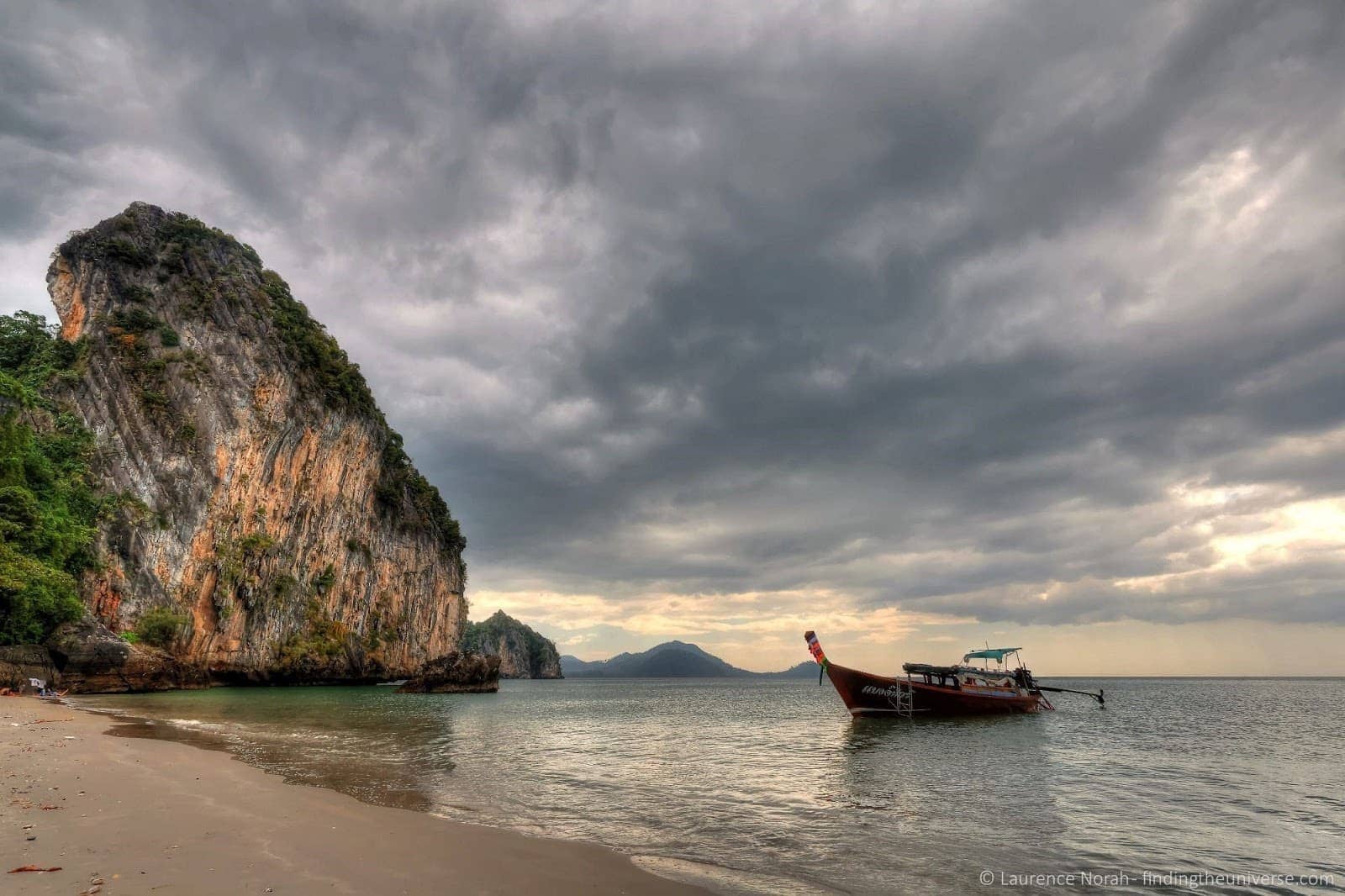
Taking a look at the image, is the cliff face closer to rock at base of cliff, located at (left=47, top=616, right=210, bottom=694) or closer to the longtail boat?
rock at base of cliff, located at (left=47, top=616, right=210, bottom=694)

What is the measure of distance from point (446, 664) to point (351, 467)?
1022 inches

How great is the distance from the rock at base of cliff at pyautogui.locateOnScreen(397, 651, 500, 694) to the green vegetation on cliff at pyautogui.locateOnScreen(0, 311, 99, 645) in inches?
1149

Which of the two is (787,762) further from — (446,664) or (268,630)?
(268,630)

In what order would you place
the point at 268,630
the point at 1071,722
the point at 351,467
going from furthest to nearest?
the point at 351,467
the point at 268,630
the point at 1071,722

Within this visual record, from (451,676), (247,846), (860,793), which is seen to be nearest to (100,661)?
(451,676)

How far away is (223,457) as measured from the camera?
184 ft

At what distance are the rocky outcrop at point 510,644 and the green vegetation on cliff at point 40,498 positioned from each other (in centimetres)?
12820

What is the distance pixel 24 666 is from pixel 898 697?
48.8m

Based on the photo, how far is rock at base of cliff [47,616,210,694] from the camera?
3894 centimetres

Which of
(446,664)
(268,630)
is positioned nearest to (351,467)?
(268,630)

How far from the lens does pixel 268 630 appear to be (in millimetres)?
60688

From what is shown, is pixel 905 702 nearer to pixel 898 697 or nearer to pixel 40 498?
pixel 898 697

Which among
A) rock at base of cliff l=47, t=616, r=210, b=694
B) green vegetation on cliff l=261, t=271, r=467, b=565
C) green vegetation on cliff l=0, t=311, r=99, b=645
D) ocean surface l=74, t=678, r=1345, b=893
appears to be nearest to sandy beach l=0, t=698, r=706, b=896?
ocean surface l=74, t=678, r=1345, b=893

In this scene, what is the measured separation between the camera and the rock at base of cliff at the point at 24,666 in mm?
32469
